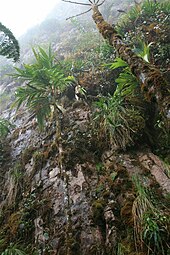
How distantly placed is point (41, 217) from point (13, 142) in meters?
2.98

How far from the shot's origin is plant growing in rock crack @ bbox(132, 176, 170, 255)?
2703 millimetres

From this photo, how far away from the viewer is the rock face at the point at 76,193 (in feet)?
10.7

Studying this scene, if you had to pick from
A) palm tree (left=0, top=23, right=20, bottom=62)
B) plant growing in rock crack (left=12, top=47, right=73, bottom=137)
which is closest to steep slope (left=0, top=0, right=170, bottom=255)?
plant growing in rock crack (left=12, top=47, right=73, bottom=137)

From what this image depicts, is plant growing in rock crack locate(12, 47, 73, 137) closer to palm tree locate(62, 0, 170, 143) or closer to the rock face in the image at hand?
the rock face

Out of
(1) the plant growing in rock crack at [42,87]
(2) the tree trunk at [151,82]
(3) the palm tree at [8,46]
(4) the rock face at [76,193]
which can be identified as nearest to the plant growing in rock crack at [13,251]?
(4) the rock face at [76,193]

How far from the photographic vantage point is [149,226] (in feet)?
9.09

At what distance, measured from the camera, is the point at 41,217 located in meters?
3.88

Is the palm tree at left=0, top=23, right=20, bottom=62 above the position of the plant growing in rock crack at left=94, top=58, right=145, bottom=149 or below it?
above

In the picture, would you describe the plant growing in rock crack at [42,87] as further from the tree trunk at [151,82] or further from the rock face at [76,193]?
the tree trunk at [151,82]

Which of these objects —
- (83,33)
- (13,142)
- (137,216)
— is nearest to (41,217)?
(137,216)

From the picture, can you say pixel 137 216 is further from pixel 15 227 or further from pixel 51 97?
pixel 51 97

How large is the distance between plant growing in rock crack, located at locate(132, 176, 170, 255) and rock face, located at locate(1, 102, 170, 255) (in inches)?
4.3

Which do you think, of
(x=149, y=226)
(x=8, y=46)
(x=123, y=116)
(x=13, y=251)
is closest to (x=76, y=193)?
(x=13, y=251)

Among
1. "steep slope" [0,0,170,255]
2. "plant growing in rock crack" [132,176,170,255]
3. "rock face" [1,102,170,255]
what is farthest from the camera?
"rock face" [1,102,170,255]
